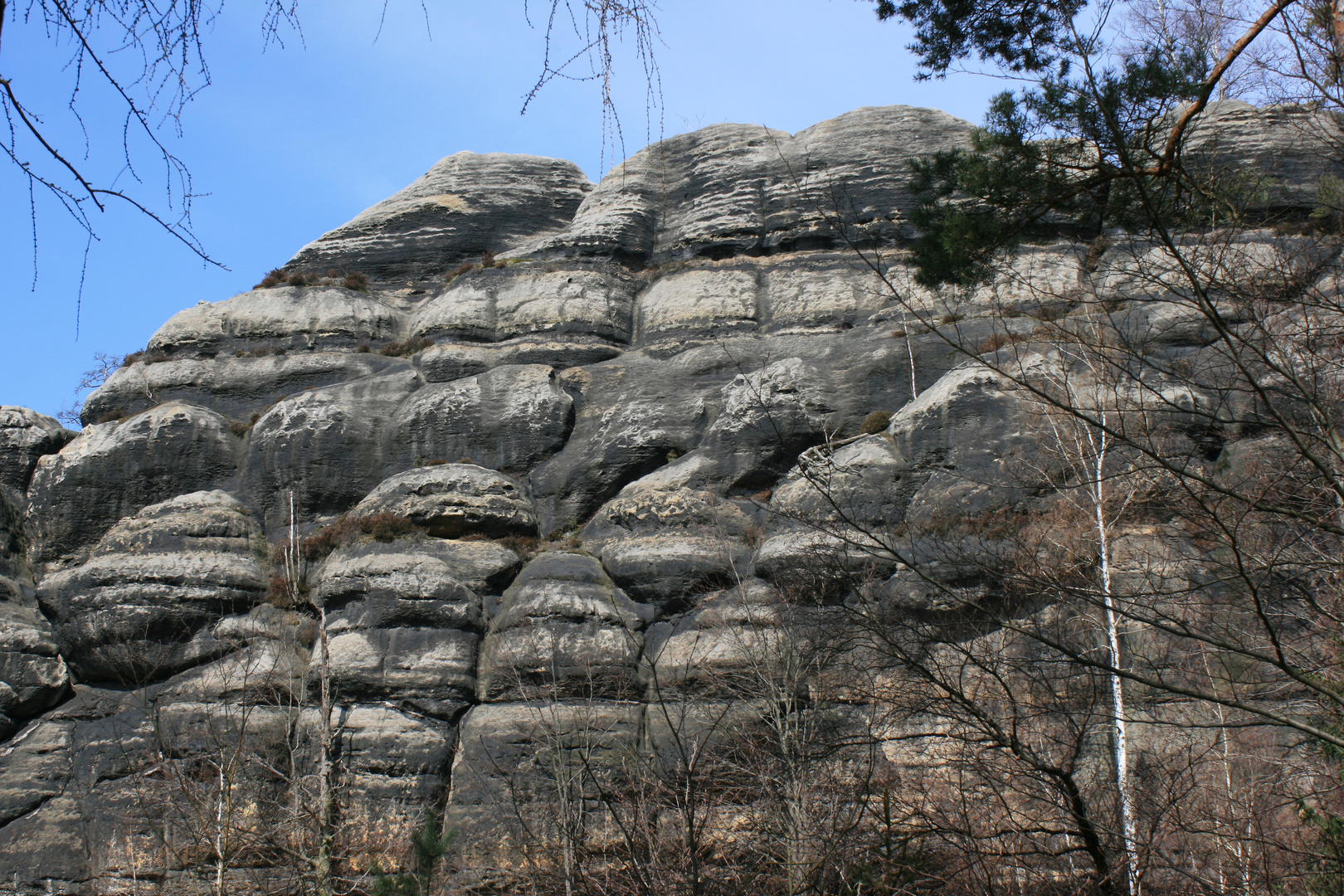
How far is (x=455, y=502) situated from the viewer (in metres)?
22.8

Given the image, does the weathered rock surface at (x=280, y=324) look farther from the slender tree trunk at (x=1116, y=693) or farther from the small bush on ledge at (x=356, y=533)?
the slender tree trunk at (x=1116, y=693)

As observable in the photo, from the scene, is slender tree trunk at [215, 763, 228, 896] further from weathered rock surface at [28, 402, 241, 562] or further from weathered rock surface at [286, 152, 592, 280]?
weathered rock surface at [286, 152, 592, 280]

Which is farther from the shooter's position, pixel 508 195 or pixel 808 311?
pixel 508 195

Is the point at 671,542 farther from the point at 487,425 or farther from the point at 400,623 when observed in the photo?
the point at 487,425

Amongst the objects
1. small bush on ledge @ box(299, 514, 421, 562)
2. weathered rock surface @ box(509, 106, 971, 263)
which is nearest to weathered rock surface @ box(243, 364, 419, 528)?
small bush on ledge @ box(299, 514, 421, 562)

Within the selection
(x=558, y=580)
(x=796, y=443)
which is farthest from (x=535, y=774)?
(x=796, y=443)

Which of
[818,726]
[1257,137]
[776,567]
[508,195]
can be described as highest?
[508,195]

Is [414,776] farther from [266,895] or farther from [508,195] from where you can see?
[508,195]

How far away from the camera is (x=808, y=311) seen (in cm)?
2872

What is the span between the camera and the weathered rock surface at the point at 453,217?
1346 inches

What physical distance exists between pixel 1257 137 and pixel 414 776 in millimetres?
30106

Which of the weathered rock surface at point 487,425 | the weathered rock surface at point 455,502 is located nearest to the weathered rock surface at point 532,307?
the weathered rock surface at point 487,425

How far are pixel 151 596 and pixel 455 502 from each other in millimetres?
6711

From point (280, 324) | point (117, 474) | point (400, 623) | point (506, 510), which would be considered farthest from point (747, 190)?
point (117, 474)
